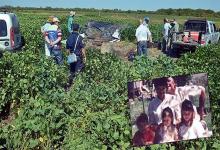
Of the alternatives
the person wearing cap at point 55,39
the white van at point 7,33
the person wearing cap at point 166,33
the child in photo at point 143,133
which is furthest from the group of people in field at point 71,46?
the person wearing cap at point 166,33

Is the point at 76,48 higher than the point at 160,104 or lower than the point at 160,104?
lower

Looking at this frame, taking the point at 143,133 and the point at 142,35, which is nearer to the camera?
the point at 143,133

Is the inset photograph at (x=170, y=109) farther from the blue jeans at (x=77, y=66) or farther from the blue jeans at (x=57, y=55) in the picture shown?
the blue jeans at (x=57, y=55)

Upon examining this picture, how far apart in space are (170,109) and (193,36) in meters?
16.2

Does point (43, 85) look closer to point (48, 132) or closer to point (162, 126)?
point (48, 132)

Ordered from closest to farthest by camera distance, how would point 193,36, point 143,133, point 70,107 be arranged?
point 143,133
point 70,107
point 193,36

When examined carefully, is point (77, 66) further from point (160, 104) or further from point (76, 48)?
point (160, 104)

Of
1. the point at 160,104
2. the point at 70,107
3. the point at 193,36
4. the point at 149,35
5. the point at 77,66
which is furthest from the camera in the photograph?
the point at 193,36

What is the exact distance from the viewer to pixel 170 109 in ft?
18.1

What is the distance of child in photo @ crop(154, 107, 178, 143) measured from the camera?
17.7ft

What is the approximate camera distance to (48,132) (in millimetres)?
6258

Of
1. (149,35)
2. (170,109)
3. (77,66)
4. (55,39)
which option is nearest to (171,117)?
(170,109)

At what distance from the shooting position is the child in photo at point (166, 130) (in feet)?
17.7

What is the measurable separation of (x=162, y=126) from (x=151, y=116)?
16cm
